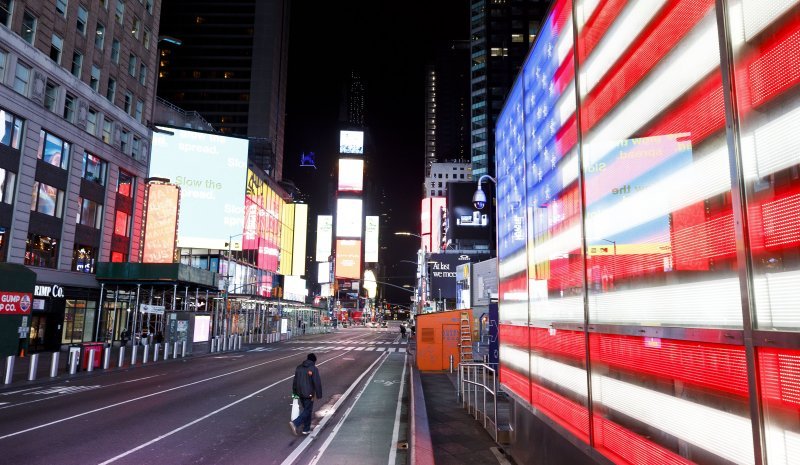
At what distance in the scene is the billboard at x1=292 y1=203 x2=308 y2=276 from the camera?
298 ft

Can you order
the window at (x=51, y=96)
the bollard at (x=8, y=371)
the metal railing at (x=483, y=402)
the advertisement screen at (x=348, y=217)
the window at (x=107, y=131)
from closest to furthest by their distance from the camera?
the metal railing at (x=483, y=402) < the bollard at (x=8, y=371) < the window at (x=51, y=96) < the window at (x=107, y=131) < the advertisement screen at (x=348, y=217)

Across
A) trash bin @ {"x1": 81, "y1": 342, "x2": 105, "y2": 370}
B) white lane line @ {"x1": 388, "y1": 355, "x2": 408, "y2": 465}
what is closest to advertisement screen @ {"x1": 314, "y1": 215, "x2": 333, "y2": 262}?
trash bin @ {"x1": 81, "y1": 342, "x2": 105, "y2": 370}

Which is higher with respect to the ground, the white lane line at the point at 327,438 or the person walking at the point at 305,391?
the person walking at the point at 305,391

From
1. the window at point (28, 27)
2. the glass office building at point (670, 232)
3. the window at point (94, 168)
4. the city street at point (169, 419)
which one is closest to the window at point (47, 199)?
the window at point (94, 168)

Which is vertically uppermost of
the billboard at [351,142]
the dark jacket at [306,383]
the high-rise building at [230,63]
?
the high-rise building at [230,63]

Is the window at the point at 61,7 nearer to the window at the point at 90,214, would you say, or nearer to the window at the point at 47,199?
the window at the point at 47,199

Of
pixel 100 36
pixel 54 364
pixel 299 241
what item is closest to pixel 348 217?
pixel 299 241

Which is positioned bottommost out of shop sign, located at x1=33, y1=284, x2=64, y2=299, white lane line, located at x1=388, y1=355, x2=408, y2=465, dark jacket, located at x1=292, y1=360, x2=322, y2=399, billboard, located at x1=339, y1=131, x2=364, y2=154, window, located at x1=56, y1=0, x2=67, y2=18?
white lane line, located at x1=388, y1=355, x2=408, y2=465

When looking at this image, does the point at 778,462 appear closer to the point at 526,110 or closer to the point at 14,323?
the point at 526,110

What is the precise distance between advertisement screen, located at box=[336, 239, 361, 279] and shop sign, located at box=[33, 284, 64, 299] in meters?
114

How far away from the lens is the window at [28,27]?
3347 centimetres

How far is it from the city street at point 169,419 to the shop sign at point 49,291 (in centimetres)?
1553

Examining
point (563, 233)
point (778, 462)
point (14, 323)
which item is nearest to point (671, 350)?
point (778, 462)

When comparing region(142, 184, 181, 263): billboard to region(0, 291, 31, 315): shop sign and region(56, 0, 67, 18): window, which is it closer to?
region(56, 0, 67, 18): window
